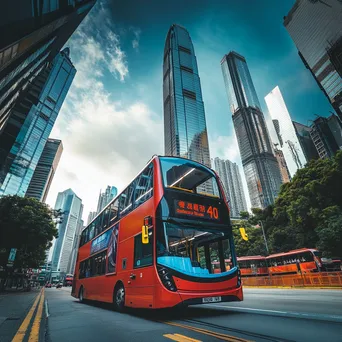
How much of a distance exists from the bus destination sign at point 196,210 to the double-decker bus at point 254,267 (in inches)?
879

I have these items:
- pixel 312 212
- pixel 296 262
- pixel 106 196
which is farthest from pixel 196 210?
pixel 106 196

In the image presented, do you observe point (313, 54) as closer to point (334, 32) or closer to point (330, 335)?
point (334, 32)

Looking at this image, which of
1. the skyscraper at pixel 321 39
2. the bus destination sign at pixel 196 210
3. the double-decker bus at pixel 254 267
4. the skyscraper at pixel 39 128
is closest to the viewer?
the bus destination sign at pixel 196 210

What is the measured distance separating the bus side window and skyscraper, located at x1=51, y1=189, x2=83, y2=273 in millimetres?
178769

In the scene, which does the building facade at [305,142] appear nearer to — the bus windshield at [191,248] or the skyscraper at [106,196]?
the bus windshield at [191,248]

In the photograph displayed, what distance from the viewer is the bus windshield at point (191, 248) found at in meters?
4.68

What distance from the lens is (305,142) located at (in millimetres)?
81062

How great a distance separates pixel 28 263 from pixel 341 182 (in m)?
37.6

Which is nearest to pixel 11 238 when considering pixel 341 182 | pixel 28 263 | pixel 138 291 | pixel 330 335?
pixel 28 263

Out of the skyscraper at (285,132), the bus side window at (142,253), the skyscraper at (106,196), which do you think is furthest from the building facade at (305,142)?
the skyscraper at (106,196)

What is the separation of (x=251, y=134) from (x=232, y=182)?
101 feet

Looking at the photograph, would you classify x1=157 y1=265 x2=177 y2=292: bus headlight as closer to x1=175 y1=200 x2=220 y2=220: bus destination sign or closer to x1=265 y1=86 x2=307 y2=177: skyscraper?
x1=175 y1=200 x2=220 y2=220: bus destination sign

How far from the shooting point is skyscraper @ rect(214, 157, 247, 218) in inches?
4584

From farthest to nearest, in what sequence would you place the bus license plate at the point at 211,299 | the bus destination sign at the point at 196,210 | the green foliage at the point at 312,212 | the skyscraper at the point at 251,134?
1. the skyscraper at the point at 251,134
2. the green foliage at the point at 312,212
3. the bus destination sign at the point at 196,210
4. the bus license plate at the point at 211,299
